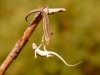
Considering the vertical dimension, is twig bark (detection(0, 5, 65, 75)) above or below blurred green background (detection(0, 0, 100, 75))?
below

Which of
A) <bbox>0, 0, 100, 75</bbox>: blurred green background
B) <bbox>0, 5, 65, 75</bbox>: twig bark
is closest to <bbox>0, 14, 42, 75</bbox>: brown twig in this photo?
<bbox>0, 5, 65, 75</bbox>: twig bark

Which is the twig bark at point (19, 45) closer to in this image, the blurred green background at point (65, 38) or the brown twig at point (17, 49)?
the brown twig at point (17, 49)

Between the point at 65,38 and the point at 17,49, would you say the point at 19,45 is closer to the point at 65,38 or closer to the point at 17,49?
the point at 17,49

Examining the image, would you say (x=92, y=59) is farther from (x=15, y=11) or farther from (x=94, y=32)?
(x=15, y=11)

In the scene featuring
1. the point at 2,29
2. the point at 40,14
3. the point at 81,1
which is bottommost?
the point at 40,14

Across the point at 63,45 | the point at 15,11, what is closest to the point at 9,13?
the point at 15,11

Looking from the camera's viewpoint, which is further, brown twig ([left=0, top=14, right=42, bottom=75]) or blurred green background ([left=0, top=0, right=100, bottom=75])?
blurred green background ([left=0, top=0, right=100, bottom=75])

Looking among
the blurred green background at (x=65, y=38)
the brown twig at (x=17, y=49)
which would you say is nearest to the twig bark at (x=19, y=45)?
the brown twig at (x=17, y=49)

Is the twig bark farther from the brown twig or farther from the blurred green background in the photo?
the blurred green background
